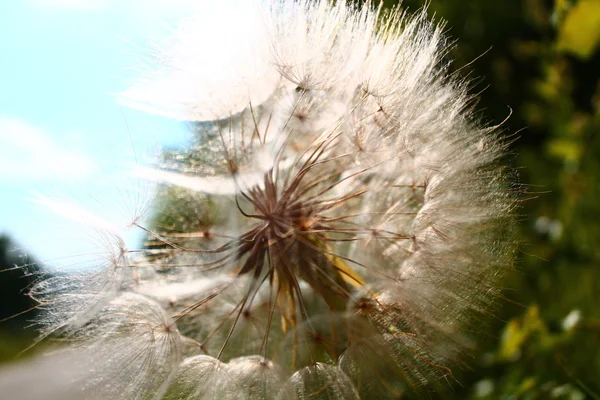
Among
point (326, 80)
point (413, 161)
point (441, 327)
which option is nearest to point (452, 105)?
point (413, 161)

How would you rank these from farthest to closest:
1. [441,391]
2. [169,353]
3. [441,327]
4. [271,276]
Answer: [441,391], [271,276], [169,353], [441,327]

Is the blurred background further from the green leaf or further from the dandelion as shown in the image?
the dandelion

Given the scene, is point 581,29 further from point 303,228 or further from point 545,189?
point 303,228

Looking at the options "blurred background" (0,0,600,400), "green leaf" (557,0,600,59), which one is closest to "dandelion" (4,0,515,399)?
"blurred background" (0,0,600,400)

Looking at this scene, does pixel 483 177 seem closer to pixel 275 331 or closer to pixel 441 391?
pixel 275 331

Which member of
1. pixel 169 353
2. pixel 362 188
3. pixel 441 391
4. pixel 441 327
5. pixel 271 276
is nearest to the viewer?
pixel 441 327

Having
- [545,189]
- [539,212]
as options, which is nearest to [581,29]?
[545,189]
